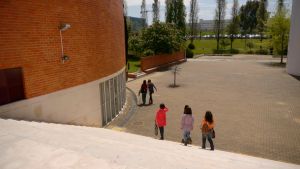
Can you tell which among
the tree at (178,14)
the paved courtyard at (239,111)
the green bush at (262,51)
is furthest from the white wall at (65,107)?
the tree at (178,14)

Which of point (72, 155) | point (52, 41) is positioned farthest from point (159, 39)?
point (72, 155)

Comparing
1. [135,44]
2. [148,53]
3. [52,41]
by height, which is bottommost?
[148,53]

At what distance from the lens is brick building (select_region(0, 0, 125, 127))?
708 centimetres

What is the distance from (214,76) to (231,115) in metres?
13.3

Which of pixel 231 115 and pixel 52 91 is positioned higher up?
pixel 52 91

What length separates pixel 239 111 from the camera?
14641 mm

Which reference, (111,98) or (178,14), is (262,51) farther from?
(111,98)

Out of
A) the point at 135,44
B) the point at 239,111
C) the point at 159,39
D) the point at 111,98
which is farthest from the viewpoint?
the point at 135,44

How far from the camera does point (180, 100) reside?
17359mm

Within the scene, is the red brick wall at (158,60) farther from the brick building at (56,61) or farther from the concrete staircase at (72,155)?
the concrete staircase at (72,155)

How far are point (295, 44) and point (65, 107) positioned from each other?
25.2 m

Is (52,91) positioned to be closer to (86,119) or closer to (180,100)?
(86,119)

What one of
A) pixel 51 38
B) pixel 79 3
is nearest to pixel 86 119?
pixel 51 38

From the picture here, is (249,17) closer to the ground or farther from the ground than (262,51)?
farther from the ground
